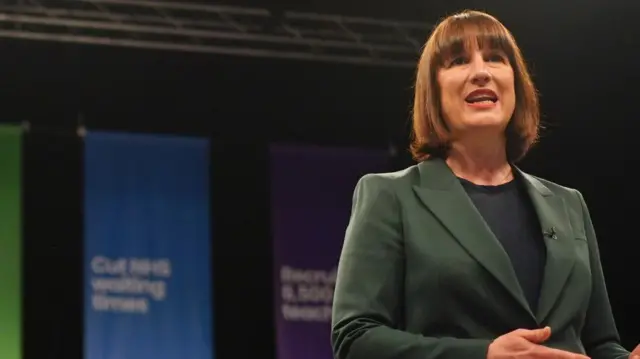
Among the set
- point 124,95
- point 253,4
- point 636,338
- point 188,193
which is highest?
point 253,4

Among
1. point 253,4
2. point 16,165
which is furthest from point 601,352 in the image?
point 253,4

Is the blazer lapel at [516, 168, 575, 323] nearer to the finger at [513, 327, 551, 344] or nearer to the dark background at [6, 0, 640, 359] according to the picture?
the finger at [513, 327, 551, 344]

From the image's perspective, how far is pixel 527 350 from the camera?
1383 mm

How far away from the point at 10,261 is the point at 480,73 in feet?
14.4

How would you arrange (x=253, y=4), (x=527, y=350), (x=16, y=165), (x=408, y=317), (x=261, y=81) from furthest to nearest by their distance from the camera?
(x=261, y=81), (x=253, y=4), (x=16, y=165), (x=408, y=317), (x=527, y=350)

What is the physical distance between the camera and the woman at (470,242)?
149cm

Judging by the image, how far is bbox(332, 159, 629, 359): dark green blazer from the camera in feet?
4.87

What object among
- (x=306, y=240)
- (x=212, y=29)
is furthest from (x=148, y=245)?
(x=212, y=29)

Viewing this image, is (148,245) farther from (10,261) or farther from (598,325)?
(598,325)

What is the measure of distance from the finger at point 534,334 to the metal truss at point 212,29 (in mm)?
A: 5208

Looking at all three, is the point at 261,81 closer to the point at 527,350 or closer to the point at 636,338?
the point at 636,338

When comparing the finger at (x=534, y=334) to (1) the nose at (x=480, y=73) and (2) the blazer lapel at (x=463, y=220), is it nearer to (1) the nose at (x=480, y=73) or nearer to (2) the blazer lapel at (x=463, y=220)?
(2) the blazer lapel at (x=463, y=220)

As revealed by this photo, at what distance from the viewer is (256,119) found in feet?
23.7

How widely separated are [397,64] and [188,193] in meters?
1.66
